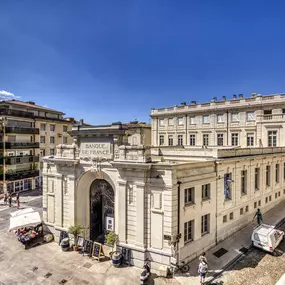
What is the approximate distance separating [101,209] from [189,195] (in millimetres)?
7972

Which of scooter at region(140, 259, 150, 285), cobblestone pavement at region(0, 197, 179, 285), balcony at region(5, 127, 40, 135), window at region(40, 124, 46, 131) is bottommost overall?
cobblestone pavement at region(0, 197, 179, 285)

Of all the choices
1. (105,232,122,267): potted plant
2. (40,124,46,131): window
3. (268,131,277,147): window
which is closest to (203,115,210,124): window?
(268,131,277,147): window

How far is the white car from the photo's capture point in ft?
48.9

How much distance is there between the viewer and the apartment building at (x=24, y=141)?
32.5 m

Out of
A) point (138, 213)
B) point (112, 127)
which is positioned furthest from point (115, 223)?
point (112, 127)

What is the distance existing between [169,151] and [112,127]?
903 cm

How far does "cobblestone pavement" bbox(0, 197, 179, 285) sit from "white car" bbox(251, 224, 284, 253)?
754cm

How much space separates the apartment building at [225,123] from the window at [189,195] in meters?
20.8

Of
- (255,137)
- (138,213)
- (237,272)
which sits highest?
(255,137)

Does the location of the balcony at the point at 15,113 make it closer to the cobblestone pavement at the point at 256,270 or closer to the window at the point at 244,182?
the window at the point at 244,182

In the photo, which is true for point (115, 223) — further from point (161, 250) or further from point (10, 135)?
point (10, 135)

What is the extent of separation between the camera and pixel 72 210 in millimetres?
16797

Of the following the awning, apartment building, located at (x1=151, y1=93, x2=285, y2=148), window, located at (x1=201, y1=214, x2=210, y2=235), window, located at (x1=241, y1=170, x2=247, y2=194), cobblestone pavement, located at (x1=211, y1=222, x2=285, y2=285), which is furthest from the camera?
apartment building, located at (x1=151, y1=93, x2=285, y2=148)

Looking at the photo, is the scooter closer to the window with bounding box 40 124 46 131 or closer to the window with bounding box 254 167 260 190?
the window with bounding box 254 167 260 190
